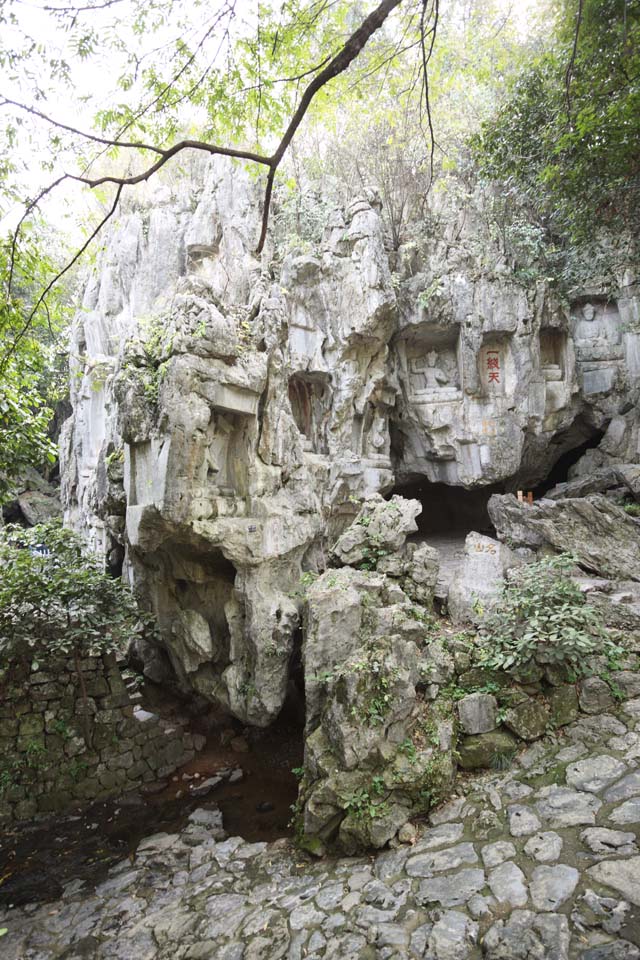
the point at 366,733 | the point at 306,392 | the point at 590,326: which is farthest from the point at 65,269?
the point at 590,326

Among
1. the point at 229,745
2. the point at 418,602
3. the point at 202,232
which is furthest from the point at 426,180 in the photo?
the point at 229,745

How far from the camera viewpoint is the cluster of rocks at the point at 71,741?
7078 mm

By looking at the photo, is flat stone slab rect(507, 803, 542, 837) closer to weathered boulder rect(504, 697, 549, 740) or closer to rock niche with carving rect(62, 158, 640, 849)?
rock niche with carving rect(62, 158, 640, 849)

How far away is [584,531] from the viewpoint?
→ 31.2 feet

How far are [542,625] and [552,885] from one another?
2586 mm

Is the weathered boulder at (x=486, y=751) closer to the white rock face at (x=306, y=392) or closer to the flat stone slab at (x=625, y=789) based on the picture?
the flat stone slab at (x=625, y=789)

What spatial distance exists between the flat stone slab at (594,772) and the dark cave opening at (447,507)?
37.4 ft

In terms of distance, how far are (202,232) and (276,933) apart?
16297mm

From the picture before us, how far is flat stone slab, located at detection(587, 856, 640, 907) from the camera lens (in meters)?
3.43

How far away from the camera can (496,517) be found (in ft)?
36.7

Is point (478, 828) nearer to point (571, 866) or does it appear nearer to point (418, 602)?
point (571, 866)

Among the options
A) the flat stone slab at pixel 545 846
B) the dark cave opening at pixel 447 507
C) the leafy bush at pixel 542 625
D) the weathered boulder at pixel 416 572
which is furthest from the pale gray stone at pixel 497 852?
the dark cave opening at pixel 447 507

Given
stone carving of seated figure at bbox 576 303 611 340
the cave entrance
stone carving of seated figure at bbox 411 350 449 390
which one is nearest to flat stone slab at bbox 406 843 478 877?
the cave entrance

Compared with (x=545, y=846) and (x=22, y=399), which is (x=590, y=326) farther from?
(x=22, y=399)
